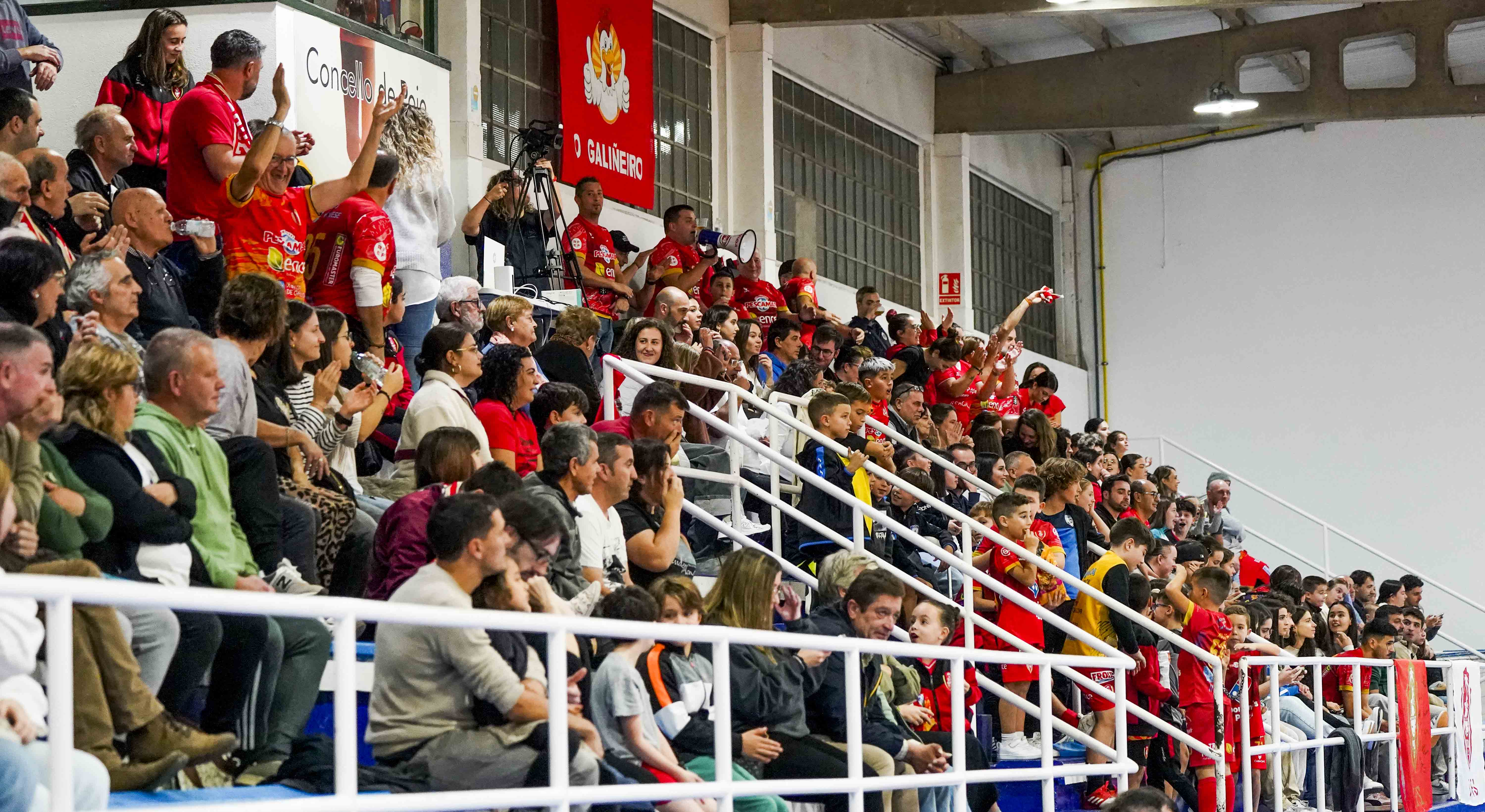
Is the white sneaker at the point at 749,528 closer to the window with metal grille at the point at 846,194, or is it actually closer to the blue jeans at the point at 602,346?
the blue jeans at the point at 602,346

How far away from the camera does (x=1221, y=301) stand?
19297 mm

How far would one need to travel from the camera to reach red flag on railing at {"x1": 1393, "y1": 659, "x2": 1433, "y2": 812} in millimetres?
9922

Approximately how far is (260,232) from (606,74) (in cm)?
583

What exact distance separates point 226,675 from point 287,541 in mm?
1010

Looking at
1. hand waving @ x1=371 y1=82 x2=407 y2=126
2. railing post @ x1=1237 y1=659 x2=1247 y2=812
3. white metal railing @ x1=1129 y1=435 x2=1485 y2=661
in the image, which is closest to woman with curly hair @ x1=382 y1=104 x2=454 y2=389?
hand waving @ x1=371 y1=82 x2=407 y2=126

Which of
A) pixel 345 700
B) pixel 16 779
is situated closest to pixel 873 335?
pixel 345 700

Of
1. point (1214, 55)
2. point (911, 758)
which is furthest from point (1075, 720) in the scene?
point (1214, 55)

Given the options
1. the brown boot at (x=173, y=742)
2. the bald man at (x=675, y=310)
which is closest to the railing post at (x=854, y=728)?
the brown boot at (x=173, y=742)

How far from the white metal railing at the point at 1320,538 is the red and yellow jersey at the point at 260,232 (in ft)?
31.0

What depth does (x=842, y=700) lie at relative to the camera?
564cm

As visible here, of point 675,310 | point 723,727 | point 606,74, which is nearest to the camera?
point 723,727

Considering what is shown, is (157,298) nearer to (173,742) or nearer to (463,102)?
(173,742)

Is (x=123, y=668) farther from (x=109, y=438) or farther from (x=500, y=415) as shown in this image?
(x=500, y=415)

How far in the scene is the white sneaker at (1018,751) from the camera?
7.20 metres
